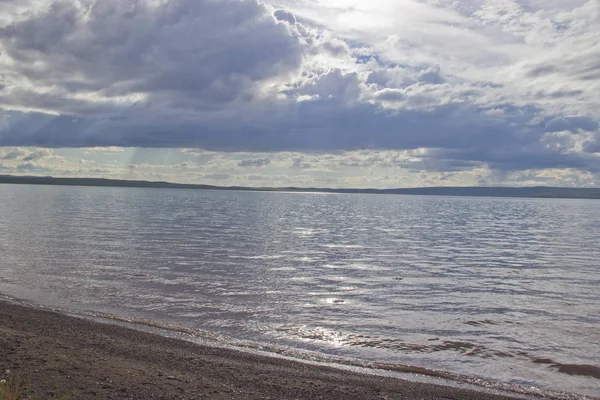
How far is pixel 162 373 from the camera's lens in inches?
478

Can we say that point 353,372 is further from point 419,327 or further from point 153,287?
point 153,287

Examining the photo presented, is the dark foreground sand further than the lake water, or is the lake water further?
the lake water

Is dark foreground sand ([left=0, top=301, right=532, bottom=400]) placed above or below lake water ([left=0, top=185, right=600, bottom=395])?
above

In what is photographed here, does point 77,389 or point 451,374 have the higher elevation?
point 77,389

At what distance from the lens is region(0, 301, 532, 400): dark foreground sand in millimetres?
10828

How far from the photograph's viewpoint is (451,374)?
1427 cm

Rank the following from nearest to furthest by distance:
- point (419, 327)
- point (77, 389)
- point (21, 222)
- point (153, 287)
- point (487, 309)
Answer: point (77, 389) < point (419, 327) < point (487, 309) < point (153, 287) < point (21, 222)

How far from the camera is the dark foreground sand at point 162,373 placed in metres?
10.8

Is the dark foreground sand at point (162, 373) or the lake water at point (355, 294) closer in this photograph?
the dark foreground sand at point (162, 373)

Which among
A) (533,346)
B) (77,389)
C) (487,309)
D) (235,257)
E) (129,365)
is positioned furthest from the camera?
(235,257)

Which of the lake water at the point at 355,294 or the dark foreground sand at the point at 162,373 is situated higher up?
the dark foreground sand at the point at 162,373

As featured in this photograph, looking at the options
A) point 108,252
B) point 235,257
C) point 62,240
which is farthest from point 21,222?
point 235,257

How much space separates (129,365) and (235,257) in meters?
23.1

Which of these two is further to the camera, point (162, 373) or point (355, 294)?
point (355, 294)
